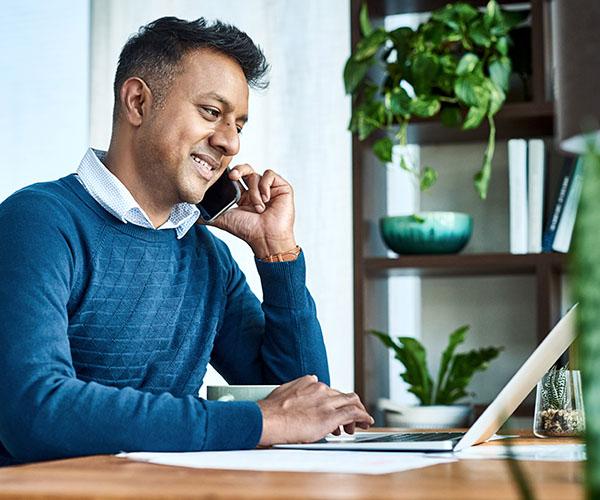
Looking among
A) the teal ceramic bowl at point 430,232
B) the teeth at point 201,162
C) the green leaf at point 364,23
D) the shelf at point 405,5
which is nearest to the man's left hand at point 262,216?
the teeth at point 201,162

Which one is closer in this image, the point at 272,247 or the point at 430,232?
the point at 272,247

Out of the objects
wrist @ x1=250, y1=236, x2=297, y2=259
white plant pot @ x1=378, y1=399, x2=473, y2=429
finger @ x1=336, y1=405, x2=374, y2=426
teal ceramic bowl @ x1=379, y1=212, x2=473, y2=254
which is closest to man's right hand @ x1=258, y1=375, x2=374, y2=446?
finger @ x1=336, y1=405, x2=374, y2=426

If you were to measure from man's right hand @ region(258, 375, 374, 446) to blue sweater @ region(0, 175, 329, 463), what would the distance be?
0.03 metres

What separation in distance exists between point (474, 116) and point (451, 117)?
0.21ft

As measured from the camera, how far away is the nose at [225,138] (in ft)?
5.80

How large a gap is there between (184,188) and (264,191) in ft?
0.67

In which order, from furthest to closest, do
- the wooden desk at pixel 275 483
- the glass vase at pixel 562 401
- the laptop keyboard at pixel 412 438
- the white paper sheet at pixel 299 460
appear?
the glass vase at pixel 562 401, the laptop keyboard at pixel 412 438, the white paper sheet at pixel 299 460, the wooden desk at pixel 275 483

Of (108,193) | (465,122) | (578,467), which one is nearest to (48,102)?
(465,122)

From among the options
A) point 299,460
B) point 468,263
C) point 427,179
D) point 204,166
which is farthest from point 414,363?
point 299,460

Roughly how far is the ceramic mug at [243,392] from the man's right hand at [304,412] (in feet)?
0.11

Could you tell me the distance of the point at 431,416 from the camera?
2.36 m

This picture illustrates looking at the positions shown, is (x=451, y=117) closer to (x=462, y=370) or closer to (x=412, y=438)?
(x=462, y=370)

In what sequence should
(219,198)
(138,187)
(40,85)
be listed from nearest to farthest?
(138,187) → (219,198) → (40,85)

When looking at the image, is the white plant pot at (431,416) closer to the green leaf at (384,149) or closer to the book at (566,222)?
the book at (566,222)
